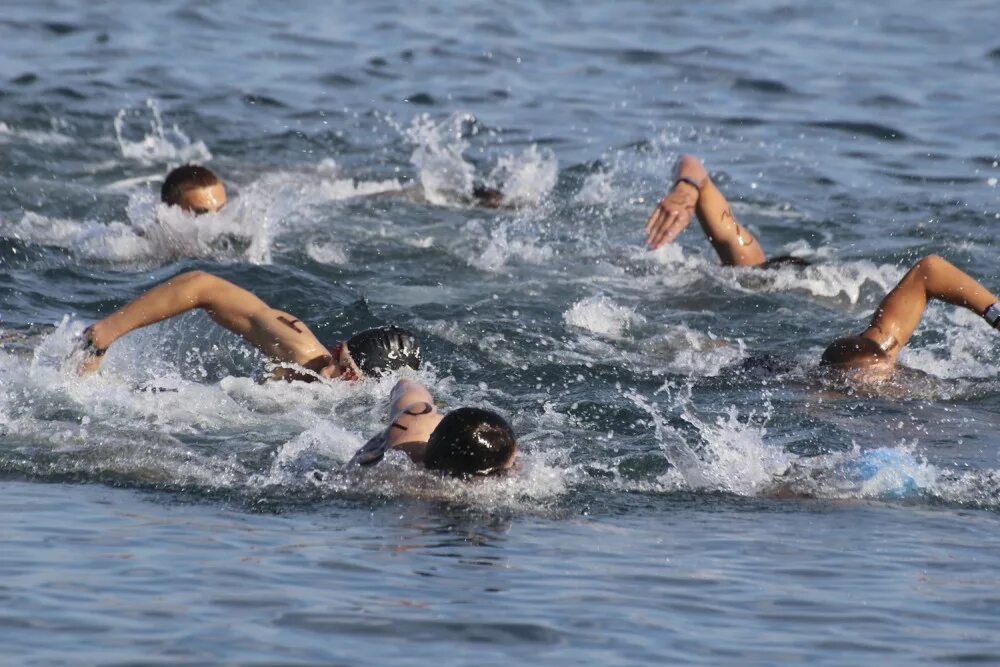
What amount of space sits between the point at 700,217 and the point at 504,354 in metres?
1.92

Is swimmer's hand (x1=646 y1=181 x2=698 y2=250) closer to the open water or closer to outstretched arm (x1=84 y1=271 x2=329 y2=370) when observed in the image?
the open water

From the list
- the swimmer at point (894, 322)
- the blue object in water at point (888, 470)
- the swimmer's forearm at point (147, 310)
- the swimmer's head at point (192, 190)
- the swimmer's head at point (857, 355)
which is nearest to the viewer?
the blue object in water at point (888, 470)

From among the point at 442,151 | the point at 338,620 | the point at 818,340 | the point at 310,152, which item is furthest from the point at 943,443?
the point at 310,152

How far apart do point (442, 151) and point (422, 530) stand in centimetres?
928

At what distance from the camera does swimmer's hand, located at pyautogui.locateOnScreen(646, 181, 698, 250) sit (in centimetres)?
1065

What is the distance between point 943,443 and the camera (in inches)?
358

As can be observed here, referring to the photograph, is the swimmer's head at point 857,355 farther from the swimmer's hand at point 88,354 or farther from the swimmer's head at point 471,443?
the swimmer's hand at point 88,354

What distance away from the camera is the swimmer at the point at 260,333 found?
8898 mm

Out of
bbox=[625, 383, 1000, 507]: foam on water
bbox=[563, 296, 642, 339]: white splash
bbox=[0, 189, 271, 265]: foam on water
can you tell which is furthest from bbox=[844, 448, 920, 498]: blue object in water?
bbox=[0, 189, 271, 265]: foam on water

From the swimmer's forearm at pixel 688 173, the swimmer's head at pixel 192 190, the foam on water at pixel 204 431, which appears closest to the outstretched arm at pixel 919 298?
the swimmer's forearm at pixel 688 173

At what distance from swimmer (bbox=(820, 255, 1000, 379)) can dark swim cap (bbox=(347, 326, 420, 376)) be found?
2.36 meters

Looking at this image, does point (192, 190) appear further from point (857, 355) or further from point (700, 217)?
point (857, 355)

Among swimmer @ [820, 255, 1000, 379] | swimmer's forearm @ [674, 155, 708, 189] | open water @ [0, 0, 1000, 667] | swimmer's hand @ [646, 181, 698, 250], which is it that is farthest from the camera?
swimmer's forearm @ [674, 155, 708, 189]

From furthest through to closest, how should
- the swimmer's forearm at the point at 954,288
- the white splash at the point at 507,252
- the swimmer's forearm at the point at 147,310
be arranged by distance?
the white splash at the point at 507,252 < the swimmer's forearm at the point at 954,288 < the swimmer's forearm at the point at 147,310
